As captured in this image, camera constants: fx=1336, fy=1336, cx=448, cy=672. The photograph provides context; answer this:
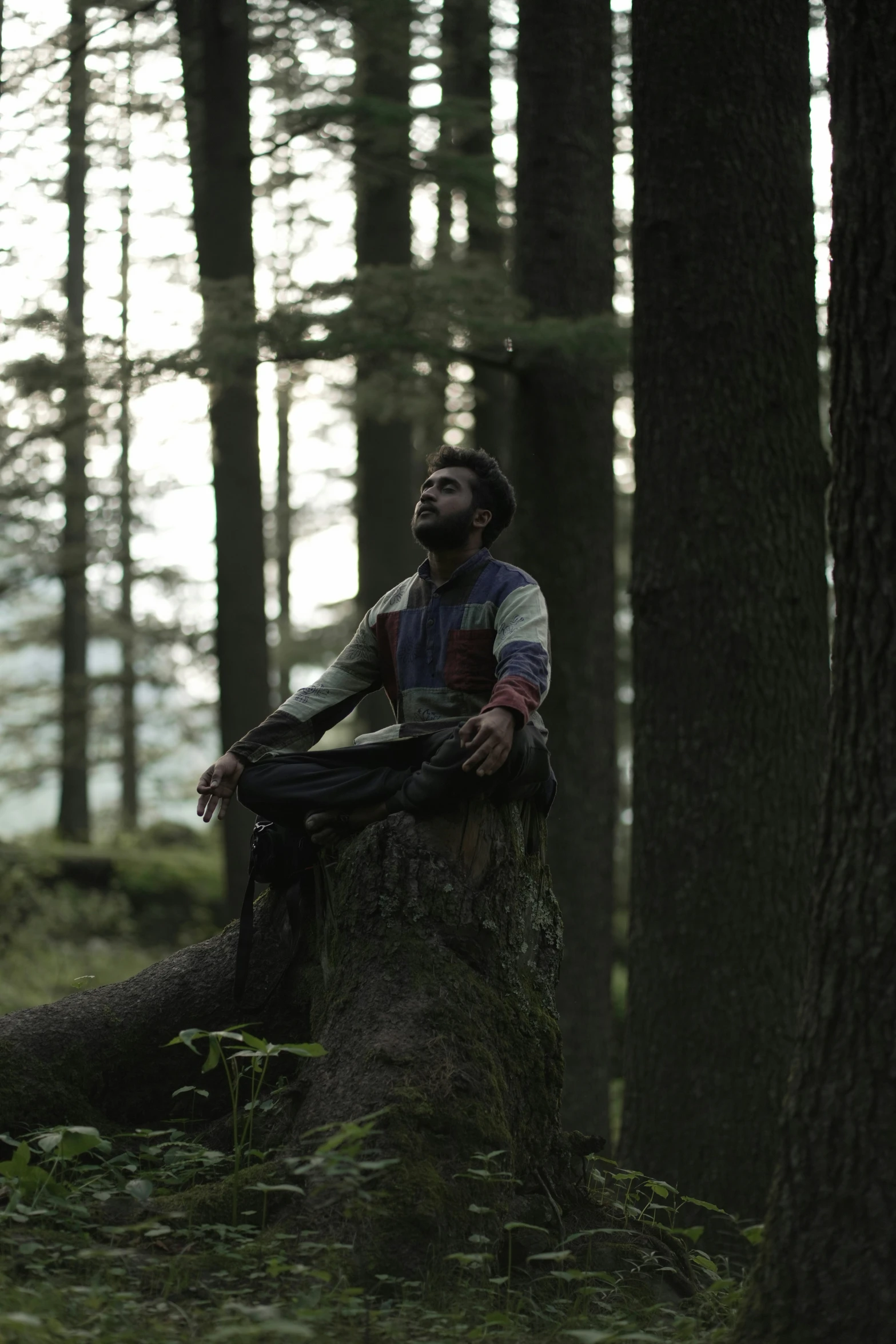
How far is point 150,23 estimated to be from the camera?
1238 centimetres

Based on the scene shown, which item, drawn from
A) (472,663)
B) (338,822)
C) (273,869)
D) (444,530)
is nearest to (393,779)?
(338,822)

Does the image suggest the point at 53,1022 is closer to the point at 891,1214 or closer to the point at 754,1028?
the point at 891,1214

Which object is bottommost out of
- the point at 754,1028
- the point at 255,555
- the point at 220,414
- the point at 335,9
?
the point at 754,1028

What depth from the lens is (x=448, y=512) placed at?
4785mm

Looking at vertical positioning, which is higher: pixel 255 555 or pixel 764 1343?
pixel 255 555

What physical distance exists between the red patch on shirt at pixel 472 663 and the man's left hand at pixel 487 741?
0.57 meters

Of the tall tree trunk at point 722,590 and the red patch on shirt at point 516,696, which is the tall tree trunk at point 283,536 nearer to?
the tall tree trunk at point 722,590

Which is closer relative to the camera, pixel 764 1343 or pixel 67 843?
pixel 764 1343

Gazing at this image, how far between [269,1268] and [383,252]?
11.2 meters

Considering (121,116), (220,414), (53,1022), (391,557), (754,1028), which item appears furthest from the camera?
(121,116)

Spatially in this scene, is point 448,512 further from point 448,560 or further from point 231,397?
point 231,397

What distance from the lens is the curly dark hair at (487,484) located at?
4902 mm

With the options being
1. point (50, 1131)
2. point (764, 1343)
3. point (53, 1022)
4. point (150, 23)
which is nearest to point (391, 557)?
point (150, 23)

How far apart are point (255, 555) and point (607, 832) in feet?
14.3
